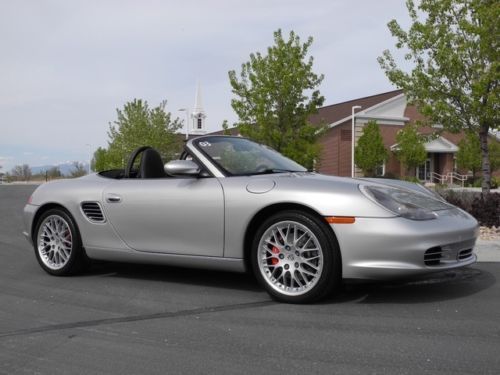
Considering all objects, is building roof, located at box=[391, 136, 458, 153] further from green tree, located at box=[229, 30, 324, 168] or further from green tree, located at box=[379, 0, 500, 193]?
green tree, located at box=[379, 0, 500, 193]

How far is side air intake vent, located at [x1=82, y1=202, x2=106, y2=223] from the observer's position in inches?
203

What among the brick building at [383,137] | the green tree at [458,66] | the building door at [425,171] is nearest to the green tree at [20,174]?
the brick building at [383,137]

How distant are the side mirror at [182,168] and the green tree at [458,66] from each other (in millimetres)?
8449

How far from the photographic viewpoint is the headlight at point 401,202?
156 inches

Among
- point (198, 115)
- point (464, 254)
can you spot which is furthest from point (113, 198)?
point (198, 115)

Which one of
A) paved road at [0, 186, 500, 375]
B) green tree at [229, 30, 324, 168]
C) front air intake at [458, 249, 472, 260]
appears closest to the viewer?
paved road at [0, 186, 500, 375]

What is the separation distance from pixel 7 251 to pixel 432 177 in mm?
40084

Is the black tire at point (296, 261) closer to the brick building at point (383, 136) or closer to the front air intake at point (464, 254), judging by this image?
the front air intake at point (464, 254)

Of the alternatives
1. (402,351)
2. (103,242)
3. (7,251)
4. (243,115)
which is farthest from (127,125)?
(402,351)

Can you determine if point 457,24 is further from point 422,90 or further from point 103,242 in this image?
point 103,242

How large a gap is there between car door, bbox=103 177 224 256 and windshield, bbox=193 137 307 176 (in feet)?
0.88

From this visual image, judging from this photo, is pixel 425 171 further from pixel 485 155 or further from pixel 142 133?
pixel 485 155

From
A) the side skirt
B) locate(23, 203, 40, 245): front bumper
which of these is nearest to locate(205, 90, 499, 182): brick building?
locate(23, 203, 40, 245): front bumper

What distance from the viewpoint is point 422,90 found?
12297 mm
